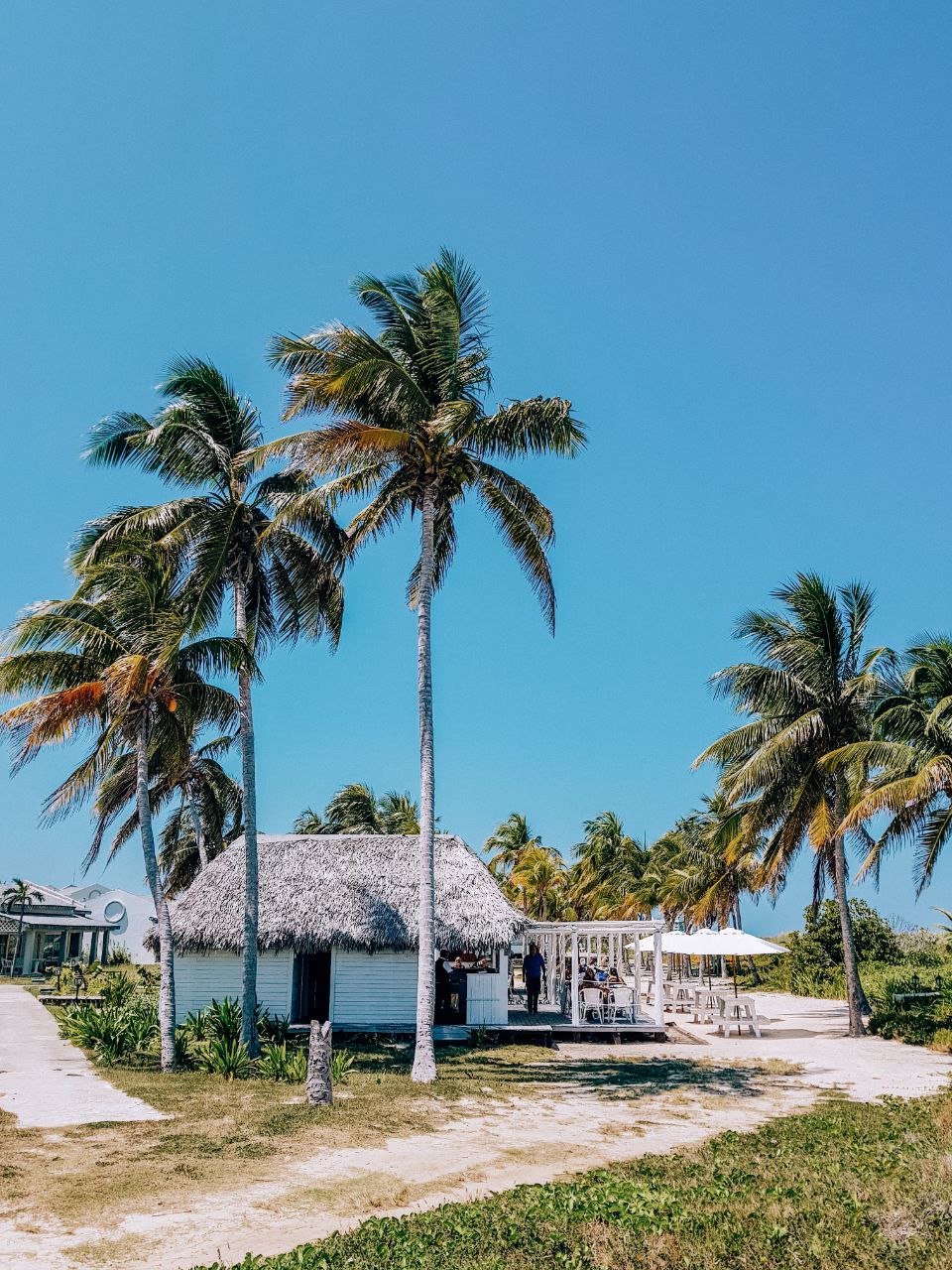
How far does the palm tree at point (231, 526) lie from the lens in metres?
15.5

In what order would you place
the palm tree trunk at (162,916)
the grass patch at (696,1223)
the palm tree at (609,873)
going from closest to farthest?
the grass patch at (696,1223), the palm tree trunk at (162,916), the palm tree at (609,873)

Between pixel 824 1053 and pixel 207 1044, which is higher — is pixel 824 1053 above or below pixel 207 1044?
below

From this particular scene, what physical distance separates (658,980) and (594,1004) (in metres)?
1.55

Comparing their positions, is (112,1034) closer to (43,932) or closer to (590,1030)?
(590,1030)

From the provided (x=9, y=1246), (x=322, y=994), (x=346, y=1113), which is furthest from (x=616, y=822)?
(x=9, y=1246)

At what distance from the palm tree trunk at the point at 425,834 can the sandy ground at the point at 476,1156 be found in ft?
6.08

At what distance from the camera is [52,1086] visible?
1323 cm

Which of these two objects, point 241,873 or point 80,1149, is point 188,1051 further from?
point 80,1149

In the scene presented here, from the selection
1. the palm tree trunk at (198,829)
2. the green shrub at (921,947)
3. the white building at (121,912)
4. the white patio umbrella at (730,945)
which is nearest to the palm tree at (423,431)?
the white patio umbrella at (730,945)

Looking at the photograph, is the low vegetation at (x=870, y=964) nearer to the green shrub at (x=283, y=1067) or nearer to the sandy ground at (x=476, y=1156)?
the sandy ground at (x=476, y=1156)

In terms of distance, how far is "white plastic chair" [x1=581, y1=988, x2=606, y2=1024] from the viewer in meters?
20.2

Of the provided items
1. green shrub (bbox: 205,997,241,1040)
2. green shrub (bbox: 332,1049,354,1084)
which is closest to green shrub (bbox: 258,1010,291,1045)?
green shrub (bbox: 205,997,241,1040)

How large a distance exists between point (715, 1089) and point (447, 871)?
8.36 meters

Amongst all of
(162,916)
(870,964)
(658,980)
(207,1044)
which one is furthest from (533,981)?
(870,964)
